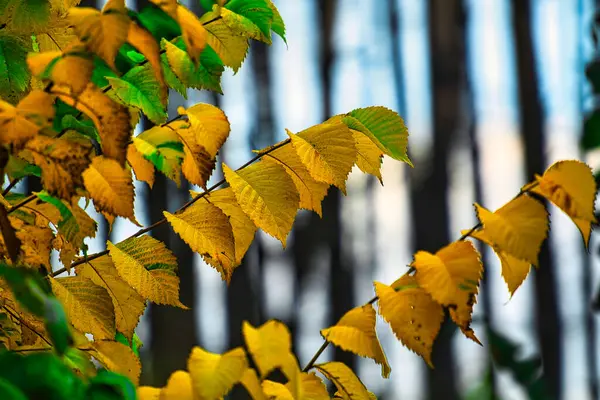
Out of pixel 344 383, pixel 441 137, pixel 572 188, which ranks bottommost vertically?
pixel 344 383

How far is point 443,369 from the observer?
2682mm

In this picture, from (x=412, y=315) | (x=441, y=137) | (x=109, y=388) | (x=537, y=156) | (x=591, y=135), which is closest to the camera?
(x=109, y=388)

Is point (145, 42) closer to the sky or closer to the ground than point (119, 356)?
closer to the sky

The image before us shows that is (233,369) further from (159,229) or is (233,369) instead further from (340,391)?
(159,229)

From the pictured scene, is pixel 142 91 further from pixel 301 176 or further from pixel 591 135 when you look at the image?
pixel 591 135

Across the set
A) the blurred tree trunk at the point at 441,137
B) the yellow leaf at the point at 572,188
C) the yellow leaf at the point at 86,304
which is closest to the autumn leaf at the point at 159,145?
the yellow leaf at the point at 86,304

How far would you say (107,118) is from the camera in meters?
0.41

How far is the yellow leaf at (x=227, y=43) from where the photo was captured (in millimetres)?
548

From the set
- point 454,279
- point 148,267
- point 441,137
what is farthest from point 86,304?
point 441,137

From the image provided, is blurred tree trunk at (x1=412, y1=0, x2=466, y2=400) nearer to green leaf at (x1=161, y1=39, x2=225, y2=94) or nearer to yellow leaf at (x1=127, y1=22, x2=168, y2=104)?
green leaf at (x1=161, y1=39, x2=225, y2=94)

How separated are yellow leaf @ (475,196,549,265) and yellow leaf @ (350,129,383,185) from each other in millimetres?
120

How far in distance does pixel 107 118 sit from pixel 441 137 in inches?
98.8

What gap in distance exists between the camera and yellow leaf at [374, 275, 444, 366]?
45 cm

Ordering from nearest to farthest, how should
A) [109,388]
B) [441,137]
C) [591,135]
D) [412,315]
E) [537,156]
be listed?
1. [109,388]
2. [412,315]
3. [591,135]
4. [537,156]
5. [441,137]
